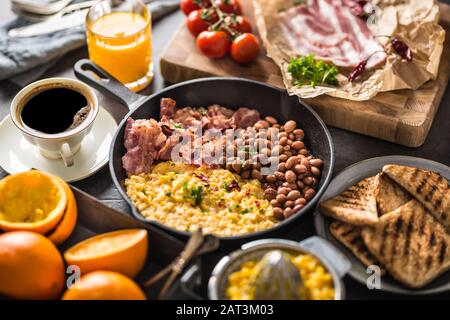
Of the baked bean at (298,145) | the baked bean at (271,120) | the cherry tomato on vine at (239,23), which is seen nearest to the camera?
the baked bean at (298,145)

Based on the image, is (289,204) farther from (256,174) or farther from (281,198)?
(256,174)

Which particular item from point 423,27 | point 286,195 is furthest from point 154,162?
point 423,27

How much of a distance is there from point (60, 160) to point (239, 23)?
111 cm

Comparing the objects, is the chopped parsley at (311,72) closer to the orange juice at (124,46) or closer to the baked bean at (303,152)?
the baked bean at (303,152)

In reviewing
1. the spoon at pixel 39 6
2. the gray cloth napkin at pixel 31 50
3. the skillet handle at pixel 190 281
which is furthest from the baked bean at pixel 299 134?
the spoon at pixel 39 6

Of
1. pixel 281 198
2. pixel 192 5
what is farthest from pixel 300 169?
pixel 192 5

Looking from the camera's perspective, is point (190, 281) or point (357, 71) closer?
point (190, 281)

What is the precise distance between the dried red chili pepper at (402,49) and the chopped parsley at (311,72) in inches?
12.2

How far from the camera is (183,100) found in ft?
9.26

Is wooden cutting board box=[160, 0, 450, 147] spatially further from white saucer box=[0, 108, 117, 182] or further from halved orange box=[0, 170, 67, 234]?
halved orange box=[0, 170, 67, 234]

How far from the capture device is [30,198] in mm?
2258

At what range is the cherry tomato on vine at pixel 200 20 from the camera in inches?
123

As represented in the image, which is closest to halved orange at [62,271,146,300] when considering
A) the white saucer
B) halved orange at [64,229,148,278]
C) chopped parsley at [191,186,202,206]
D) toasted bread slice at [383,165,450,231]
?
halved orange at [64,229,148,278]

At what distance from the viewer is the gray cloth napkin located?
3068 millimetres
